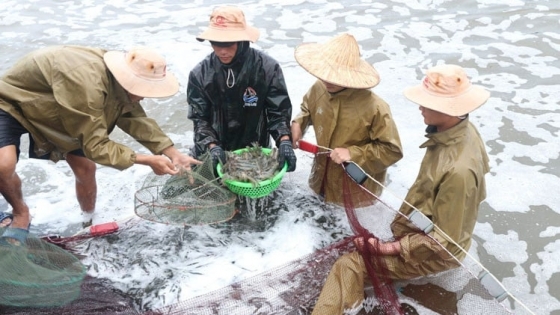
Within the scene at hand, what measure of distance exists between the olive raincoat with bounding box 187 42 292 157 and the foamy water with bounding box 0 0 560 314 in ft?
2.71

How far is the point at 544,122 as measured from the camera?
21.0 ft


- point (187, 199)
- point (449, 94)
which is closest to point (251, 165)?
point (187, 199)

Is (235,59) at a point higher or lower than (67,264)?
higher

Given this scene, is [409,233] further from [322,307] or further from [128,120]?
[128,120]

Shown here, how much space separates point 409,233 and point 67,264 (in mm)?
2477

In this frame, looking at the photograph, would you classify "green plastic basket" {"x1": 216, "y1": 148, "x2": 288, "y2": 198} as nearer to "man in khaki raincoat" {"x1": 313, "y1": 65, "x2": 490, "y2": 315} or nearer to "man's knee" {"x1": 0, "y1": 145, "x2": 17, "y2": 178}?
"man in khaki raincoat" {"x1": 313, "y1": 65, "x2": 490, "y2": 315}

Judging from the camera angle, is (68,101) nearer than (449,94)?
No

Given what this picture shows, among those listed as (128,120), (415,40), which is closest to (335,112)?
(128,120)

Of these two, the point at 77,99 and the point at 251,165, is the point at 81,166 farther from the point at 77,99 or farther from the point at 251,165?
the point at 251,165

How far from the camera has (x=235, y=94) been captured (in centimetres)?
423

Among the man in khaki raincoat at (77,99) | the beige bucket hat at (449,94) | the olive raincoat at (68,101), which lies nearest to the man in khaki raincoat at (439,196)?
the beige bucket hat at (449,94)

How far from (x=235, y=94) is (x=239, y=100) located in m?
0.08

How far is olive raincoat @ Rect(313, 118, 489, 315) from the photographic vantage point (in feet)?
10.3

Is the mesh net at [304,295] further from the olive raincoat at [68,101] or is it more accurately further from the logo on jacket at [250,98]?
the logo on jacket at [250,98]
